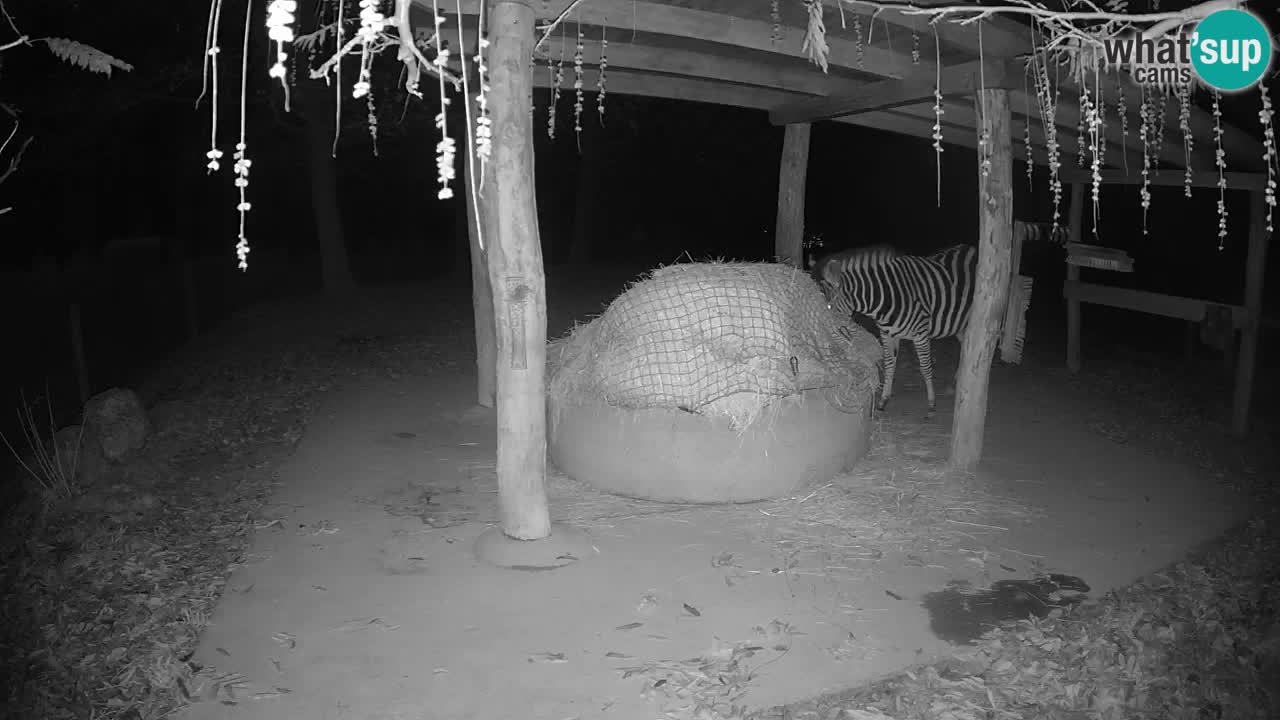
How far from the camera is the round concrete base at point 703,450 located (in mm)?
5754

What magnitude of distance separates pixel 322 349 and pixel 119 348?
5163mm

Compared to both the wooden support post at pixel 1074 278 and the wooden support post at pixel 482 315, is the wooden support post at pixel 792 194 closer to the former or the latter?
the wooden support post at pixel 1074 278

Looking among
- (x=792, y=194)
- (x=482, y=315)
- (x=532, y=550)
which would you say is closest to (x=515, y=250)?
(x=532, y=550)

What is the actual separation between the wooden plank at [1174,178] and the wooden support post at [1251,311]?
0.79 feet

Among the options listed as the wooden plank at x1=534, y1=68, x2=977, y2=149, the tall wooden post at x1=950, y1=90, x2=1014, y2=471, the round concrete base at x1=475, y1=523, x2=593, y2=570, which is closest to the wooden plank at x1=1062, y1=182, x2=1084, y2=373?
the wooden plank at x1=534, y1=68, x2=977, y2=149

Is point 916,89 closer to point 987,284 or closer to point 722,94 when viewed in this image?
point 987,284

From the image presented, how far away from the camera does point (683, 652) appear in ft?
13.2

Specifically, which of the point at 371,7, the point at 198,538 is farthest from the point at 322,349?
the point at 371,7

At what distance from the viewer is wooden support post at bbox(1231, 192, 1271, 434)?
23.9 feet

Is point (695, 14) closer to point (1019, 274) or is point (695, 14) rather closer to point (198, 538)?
point (198, 538)

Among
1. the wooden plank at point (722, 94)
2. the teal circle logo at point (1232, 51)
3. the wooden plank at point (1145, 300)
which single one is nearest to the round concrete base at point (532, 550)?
the teal circle logo at point (1232, 51)

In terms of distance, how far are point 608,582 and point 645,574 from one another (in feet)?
0.71

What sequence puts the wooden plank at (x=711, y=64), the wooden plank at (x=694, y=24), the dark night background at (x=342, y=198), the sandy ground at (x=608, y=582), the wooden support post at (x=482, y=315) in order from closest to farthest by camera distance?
the sandy ground at (x=608, y=582), the wooden plank at (x=694, y=24), the wooden plank at (x=711, y=64), the wooden support post at (x=482, y=315), the dark night background at (x=342, y=198)

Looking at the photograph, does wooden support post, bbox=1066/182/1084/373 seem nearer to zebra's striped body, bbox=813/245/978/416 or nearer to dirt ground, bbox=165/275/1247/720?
zebra's striped body, bbox=813/245/978/416
